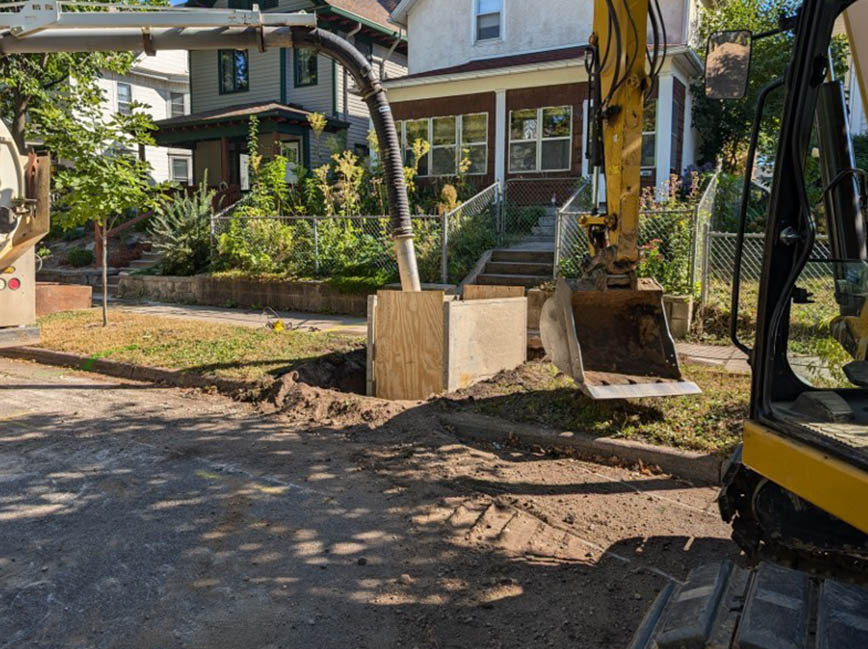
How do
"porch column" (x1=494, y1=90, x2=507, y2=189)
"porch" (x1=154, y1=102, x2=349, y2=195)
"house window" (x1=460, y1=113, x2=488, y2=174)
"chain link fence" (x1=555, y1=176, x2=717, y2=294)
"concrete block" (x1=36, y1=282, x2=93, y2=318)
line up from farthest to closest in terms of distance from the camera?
"porch" (x1=154, y1=102, x2=349, y2=195) < "house window" (x1=460, y1=113, x2=488, y2=174) < "porch column" (x1=494, y1=90, x2=507, y2=189) < "concrete block" (x1=36, y1=282, x2=93, y2=318) < "chain link fence" (x1=555, y1=176, x2=717, y2=294)

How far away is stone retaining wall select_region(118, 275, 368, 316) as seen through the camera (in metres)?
14.2

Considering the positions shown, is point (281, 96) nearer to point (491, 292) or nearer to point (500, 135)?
point (500, 135)

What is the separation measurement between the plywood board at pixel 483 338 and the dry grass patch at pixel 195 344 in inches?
87.5

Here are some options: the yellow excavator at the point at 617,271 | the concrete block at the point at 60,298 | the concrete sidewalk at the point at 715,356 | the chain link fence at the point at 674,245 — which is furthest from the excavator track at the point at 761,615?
the concrete block at the point at 60,298

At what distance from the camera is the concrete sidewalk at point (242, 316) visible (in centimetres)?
1228

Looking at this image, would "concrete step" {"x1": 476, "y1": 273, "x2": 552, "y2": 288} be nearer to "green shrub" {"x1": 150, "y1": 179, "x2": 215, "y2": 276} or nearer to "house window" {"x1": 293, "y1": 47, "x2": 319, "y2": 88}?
"green shrub" {"x1": 150, "y1": 179, "x2": 215, "y2": 276}

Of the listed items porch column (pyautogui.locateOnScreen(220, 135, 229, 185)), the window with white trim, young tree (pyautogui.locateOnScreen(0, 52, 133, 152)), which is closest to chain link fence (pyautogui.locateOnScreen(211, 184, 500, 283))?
the window with white trim

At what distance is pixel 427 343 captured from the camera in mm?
7531

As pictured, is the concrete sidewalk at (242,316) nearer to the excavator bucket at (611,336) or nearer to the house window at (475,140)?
the excavator bucket at (611,336)

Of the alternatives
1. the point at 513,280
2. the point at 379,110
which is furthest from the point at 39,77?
the point at 379,110

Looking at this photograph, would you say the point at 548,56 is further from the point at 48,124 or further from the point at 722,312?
the point at 48,124

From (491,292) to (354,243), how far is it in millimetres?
6923

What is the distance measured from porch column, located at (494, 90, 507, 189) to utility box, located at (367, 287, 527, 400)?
1163 centimetres

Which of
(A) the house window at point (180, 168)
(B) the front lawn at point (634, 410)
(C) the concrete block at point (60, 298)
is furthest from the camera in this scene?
(A) the house window at point (180, 168)
